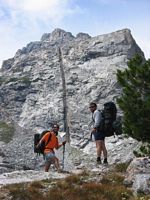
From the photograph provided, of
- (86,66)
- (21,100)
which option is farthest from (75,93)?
(21,100)

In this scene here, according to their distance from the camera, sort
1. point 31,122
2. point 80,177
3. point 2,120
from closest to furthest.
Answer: point 80,177, point 31,122, point 2,120

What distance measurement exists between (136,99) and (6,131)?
128m

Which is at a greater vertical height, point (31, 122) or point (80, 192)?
point (31, 122)

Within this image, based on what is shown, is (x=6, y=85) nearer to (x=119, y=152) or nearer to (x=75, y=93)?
(x=75, y=93)

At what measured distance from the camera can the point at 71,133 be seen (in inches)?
5576

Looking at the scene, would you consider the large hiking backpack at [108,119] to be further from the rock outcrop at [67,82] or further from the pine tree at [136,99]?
the rock outcrop at [67,82]

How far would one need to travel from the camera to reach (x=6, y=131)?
494ft

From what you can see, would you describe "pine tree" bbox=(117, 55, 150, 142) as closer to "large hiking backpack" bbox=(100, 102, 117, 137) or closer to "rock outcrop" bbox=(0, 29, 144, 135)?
"large hiking backpack" bbox=(100, 102, 117, 137)

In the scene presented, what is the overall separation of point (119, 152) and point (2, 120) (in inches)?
2900

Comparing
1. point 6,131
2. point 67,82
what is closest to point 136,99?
point 6,131

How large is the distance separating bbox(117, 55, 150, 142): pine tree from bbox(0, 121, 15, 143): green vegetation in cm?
11458

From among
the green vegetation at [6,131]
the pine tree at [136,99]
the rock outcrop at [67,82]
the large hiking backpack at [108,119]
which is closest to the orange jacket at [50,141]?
the large hiking backpack at [108,119]

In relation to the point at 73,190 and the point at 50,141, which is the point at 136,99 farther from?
the point at 73,190

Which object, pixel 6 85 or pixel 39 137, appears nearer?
pixel 39 137
